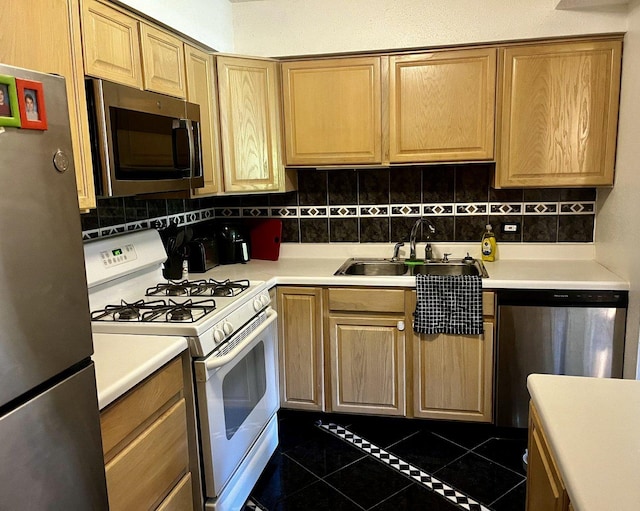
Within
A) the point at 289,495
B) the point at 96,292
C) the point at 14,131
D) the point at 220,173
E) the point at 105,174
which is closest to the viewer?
the point at 14,131

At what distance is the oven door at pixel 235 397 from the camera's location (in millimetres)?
1835

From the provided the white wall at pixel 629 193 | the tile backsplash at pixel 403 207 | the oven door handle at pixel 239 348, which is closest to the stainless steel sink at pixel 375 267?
the tile backsplash at pixel 403 207

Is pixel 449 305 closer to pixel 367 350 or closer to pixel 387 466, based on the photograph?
pixel 367 350

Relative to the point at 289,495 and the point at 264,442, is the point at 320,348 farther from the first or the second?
the point at 289,495

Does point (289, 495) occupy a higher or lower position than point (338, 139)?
lower

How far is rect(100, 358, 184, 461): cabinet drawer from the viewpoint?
1.35 m

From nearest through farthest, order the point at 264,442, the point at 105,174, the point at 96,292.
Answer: the point at 105,174, the point at 96,292, the point at 264,442

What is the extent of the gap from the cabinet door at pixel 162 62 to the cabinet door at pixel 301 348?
1.11m

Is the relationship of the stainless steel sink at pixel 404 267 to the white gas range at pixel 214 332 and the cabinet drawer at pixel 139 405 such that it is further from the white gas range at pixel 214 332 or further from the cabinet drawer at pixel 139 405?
the cabinet drawer at pixel 139 405

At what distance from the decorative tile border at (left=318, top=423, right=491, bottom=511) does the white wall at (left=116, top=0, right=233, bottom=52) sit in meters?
2.09

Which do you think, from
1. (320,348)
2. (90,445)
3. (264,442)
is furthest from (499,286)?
(90,445)

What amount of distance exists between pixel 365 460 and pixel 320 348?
0.59 m

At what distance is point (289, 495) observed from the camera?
2256mm

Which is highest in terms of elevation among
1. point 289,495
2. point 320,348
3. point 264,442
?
point 320,348
